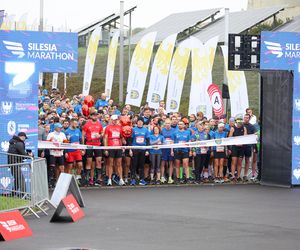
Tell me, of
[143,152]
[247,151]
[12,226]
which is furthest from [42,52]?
[12,226]

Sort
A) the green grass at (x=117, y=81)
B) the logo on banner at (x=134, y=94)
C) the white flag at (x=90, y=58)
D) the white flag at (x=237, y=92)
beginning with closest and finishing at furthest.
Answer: the white flag at (x=237, y=92) < the logo on banner at (x=134, y=94) < the white flag at (x=90, y=58) < the green grass at (x=117, y=81)

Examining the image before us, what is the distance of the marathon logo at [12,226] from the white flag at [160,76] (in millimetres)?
21455

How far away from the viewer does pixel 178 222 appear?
50.8 feet

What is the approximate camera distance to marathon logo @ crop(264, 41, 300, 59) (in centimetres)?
2285

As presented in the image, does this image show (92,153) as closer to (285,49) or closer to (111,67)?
(285,49)

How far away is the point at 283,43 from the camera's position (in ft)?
75.2

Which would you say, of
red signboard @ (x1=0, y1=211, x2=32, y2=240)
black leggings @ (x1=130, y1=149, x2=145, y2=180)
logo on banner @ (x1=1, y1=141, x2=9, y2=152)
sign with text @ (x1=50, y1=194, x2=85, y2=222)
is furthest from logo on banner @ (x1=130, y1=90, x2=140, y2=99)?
red signboard @ (x1=0, y1=211, x2=32, y2=240)

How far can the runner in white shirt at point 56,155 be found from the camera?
883 inches

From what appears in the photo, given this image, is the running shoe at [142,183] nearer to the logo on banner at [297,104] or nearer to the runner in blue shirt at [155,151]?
the runner in blue shirt at [155,151]

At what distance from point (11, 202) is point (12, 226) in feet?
10.7

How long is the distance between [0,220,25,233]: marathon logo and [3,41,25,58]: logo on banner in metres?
8.17

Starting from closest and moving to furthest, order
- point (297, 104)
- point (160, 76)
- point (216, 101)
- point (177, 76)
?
point (297, 104) < point (216, 101) < point (177, 76) < point (160, 76)

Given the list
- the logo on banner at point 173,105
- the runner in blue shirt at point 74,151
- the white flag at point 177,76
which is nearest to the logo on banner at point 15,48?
the runner in blue shirt at point 74,151

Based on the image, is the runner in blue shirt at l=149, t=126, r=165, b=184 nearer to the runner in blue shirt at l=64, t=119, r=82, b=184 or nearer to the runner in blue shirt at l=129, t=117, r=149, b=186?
the runner in blue shirt at l=129, t=117, r=149, b=186
